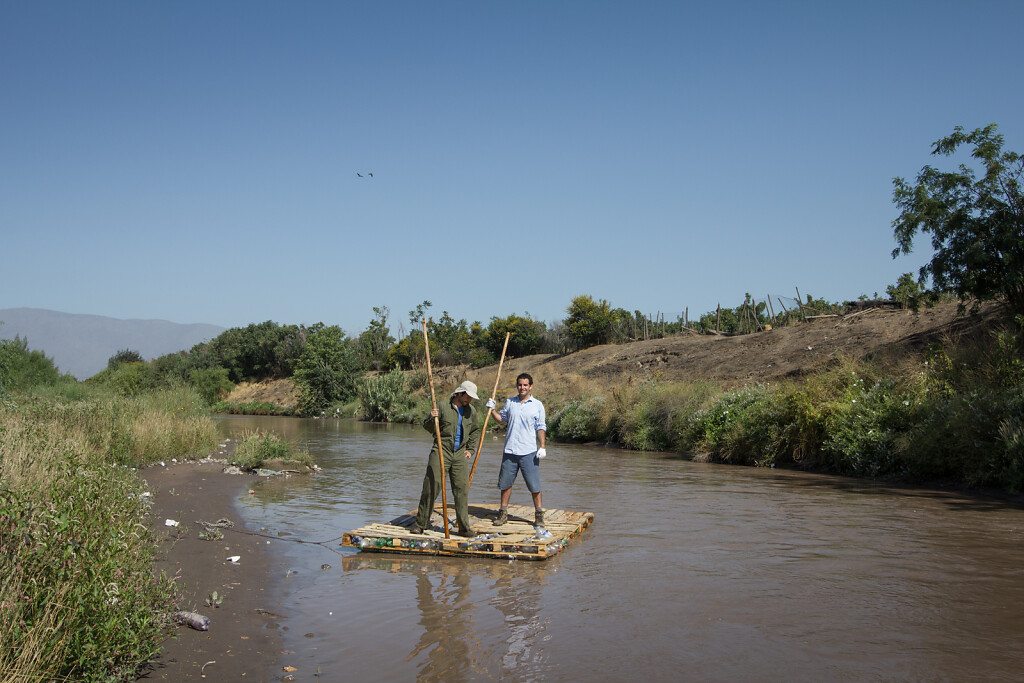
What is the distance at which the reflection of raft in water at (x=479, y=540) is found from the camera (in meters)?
9.19

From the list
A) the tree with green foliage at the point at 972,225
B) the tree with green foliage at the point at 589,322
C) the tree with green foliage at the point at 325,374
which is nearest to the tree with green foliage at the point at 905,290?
the tree with green foliage at the point at 972,225

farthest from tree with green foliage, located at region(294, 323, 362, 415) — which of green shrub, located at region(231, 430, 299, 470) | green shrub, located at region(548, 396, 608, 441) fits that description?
green shrub, located at region(231, 430, 299, 470)

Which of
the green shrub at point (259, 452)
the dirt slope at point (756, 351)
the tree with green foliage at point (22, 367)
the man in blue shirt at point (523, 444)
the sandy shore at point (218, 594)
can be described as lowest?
the sandy shore at point (218, 594)

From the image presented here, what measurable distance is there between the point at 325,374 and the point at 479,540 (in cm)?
4913

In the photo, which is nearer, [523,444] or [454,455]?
[454,455]

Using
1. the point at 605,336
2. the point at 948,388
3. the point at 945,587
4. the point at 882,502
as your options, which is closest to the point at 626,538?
the point at 945,587

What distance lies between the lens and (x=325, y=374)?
5659cm

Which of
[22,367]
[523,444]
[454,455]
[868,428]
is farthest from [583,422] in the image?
[454,455]

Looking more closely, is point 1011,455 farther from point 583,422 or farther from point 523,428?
point 583,422

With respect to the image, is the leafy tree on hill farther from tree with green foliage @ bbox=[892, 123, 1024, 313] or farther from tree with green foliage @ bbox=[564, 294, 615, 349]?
tree with green foliage @ bbox=[564, 294, 615, 349]

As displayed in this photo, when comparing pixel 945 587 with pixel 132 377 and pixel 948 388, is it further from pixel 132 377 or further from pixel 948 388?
pixel 132 377

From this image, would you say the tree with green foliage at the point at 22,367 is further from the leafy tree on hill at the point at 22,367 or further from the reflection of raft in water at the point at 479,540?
the reflection of raft in water at the point at 479,540

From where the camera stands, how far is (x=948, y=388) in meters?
16.9

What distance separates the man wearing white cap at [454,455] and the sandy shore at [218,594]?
204cm
